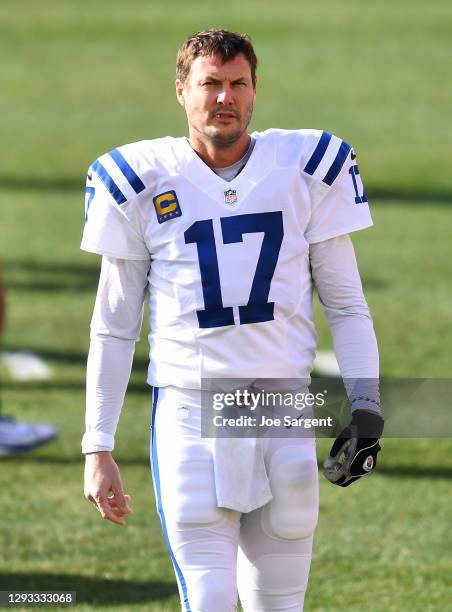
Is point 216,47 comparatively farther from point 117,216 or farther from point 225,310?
point 225,310

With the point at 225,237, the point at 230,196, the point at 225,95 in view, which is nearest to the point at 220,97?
the point at 225,95

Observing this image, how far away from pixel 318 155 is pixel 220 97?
1.10 ft

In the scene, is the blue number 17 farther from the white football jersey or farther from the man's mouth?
the man's mouth

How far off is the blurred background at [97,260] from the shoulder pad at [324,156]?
2172 mm

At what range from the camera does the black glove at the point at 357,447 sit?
13.1 ft

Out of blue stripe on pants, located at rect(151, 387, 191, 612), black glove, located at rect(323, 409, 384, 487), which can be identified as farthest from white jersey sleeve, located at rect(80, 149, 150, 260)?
black glove, located at rect(323, 409, 384, 487)

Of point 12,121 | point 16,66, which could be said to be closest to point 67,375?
point 12,121

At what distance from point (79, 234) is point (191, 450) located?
11195 millimetres

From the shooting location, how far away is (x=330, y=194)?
13.5 feet

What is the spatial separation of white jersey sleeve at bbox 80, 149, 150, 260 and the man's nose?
0.32 meters

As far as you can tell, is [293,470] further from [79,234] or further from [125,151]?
[79,234]

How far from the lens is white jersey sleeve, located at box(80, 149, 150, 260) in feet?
13.3

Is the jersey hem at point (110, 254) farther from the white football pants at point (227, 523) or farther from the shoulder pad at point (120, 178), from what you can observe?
the white football pants at point (227, 523)

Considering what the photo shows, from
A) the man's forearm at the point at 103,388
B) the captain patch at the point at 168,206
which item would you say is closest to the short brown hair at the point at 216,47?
the captain patch at the point at 168,206
